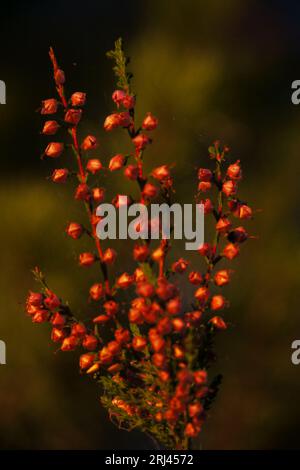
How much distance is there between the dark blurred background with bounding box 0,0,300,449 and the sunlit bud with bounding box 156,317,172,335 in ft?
1.56

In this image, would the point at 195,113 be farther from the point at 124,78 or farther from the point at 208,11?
the point at 124,78

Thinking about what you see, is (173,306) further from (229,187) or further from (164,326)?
(229,187)

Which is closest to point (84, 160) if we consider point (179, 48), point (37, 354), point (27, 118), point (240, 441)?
point (27, 118)

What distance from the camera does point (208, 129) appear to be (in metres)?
1.17

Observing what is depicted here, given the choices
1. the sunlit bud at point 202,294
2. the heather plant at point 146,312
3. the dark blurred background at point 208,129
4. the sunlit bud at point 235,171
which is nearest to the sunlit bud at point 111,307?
the heather plant at point 146,312

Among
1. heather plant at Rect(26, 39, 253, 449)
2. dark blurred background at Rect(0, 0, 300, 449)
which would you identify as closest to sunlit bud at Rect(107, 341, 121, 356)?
heather plant at Rect(26, 39, 253, 449)

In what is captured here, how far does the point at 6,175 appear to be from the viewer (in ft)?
3.92

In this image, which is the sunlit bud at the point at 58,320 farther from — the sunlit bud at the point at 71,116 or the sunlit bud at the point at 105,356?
the sunlit bud at the point at 71,116

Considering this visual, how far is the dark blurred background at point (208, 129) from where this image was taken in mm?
1164

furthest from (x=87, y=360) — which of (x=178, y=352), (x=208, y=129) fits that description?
(x=208, y=129)

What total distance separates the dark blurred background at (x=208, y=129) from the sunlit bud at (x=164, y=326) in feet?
1.56

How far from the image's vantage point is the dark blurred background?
3.82 ft

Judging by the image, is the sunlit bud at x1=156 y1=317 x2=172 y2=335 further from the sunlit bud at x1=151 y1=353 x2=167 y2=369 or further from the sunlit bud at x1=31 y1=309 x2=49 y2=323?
the sunlit bud at x1=31 y1=309 x2=49 y2=323

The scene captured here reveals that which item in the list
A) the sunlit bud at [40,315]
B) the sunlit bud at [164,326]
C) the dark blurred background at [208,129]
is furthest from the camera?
the dark blurred background at [208,129]
